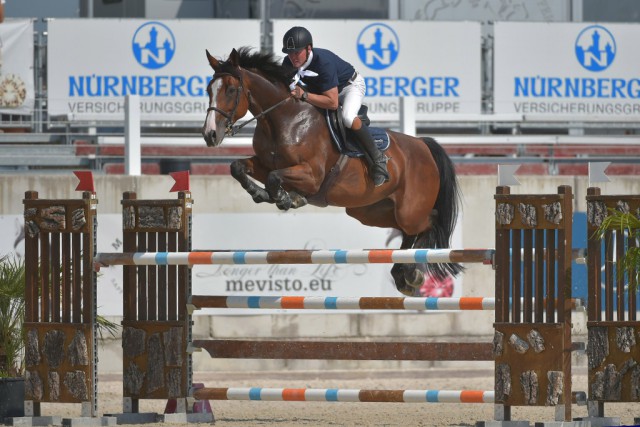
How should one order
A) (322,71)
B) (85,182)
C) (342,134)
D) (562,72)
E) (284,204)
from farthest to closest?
(562,72) → (342,134) → (85,182) → (322,71) → (284,204)

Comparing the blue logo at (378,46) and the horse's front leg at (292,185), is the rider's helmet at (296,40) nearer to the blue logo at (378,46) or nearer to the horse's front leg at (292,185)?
the horse's front leg at (292,185)

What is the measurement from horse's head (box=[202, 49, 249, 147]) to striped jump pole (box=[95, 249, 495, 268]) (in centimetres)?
63

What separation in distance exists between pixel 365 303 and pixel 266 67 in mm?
1630

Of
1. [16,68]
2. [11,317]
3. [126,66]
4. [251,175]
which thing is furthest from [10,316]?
[126,66]

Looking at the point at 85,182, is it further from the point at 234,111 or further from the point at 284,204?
the point at 284,204

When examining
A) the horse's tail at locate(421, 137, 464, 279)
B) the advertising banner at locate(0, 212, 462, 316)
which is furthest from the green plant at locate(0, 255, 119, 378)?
the advertising banner at locate(0, 212, 462, 316)

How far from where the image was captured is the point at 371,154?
7.70 m

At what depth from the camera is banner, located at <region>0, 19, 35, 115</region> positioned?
12.5m

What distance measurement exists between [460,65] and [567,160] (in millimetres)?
1495

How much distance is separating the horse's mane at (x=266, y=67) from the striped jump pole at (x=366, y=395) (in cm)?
184

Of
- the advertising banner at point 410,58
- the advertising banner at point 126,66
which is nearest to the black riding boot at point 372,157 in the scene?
the advertising banner at point 126,66

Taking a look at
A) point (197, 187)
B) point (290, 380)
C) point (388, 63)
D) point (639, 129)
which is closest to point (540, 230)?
point (290, 380)

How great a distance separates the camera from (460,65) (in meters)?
13.3

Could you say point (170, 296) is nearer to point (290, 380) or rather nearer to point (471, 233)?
point (290, 380)
